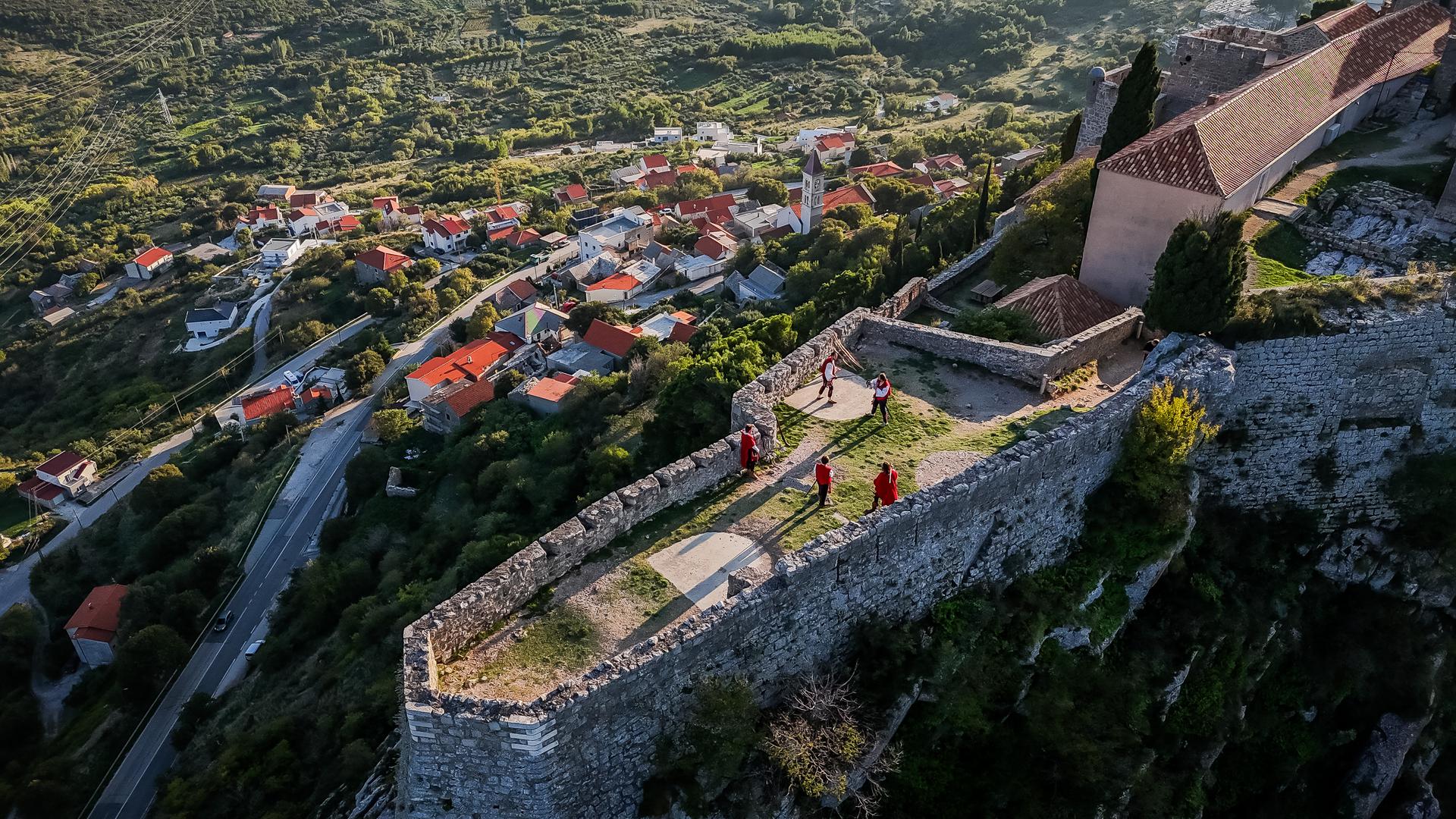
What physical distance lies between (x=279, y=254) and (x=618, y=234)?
110 ft

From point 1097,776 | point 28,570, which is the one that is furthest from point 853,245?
point 28,570

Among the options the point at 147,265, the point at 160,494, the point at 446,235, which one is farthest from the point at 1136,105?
the point at 147,265

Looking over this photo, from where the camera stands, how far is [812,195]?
66.1 meters

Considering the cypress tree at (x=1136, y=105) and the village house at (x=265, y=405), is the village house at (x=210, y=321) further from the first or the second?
the cypress tree at (x=1136, y=105)

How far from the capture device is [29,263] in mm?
91688

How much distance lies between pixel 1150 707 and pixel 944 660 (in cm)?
432

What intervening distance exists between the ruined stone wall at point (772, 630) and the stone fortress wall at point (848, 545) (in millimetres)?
26

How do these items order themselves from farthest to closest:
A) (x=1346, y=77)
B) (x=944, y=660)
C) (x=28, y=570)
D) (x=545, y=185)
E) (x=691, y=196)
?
1. (x=545, y=185)
2. (x=691, y=196)
3. (x=28, y=570)
4. (x=1346, y=77)
5. (x=944, y=660)

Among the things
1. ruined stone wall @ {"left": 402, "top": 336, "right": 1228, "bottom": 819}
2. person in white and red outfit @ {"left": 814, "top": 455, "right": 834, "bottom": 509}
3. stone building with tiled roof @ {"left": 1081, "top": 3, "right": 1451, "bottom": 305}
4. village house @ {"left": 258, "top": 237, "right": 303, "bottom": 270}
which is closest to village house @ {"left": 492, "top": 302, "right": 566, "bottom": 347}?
village house @ {"left": 258, "top": 237, "right": 303, "bottom": 270}

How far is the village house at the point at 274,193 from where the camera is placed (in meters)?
101

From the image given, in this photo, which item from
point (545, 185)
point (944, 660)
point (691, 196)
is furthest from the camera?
point (545, 185)

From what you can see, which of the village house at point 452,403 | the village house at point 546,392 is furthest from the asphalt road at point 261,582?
the village house at point 546,392

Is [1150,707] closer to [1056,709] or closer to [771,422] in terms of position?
[1056,709]

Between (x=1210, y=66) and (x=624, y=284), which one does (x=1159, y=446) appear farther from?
(x=624, y=284)
